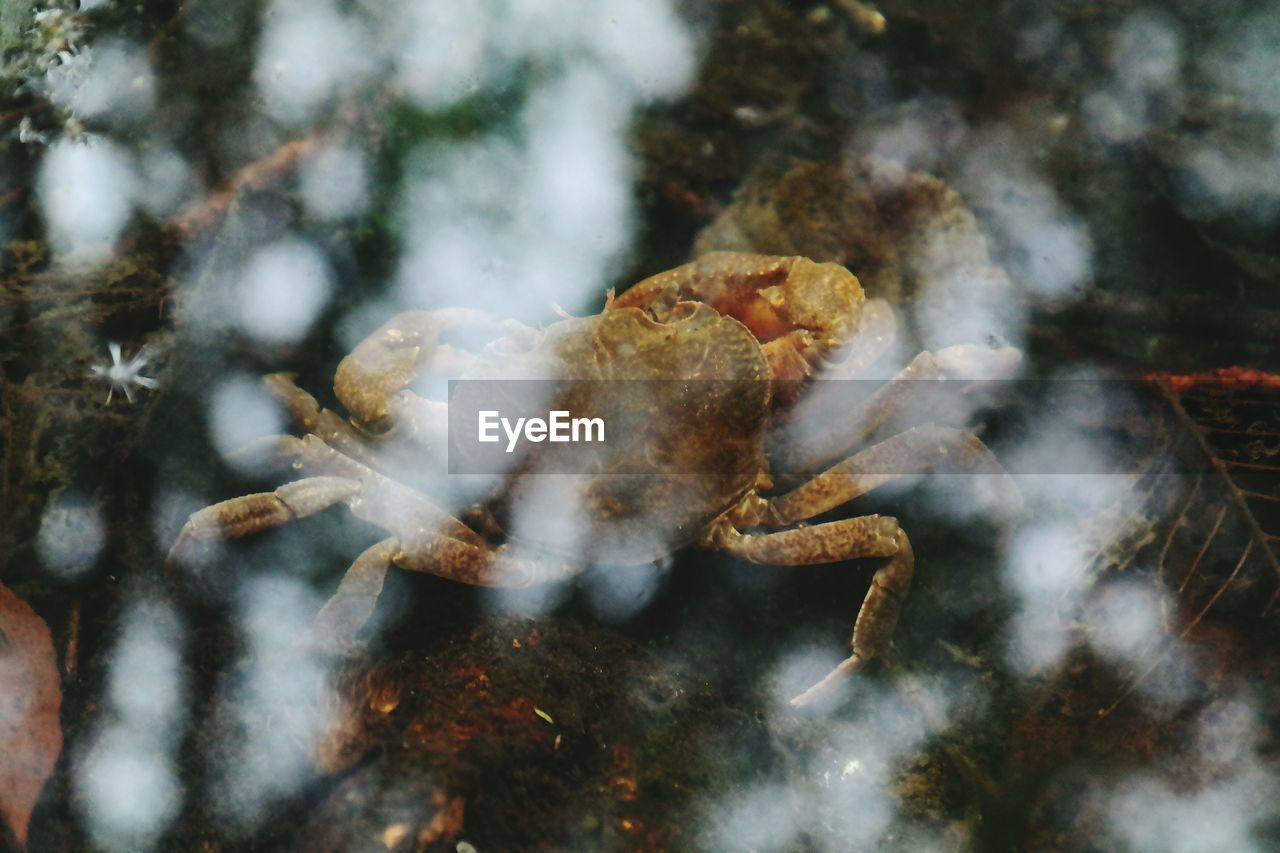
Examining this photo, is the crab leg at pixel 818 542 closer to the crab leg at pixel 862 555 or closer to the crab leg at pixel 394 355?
the crab leg at pixel 862 555

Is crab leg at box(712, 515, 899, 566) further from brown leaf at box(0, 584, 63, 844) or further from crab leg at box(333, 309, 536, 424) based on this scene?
brown leaf at box(0, 584, 63, 844)

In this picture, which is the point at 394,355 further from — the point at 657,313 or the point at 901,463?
the point at 901,463

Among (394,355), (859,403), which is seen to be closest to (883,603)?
(859,403)

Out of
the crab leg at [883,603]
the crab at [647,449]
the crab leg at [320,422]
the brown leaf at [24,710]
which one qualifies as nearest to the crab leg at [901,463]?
the crab at [647,449]

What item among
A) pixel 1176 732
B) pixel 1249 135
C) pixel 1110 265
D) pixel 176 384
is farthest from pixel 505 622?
pixel 1249 135

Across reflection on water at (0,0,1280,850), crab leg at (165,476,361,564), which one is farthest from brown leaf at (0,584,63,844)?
crab leg at (165,476,361,564)
